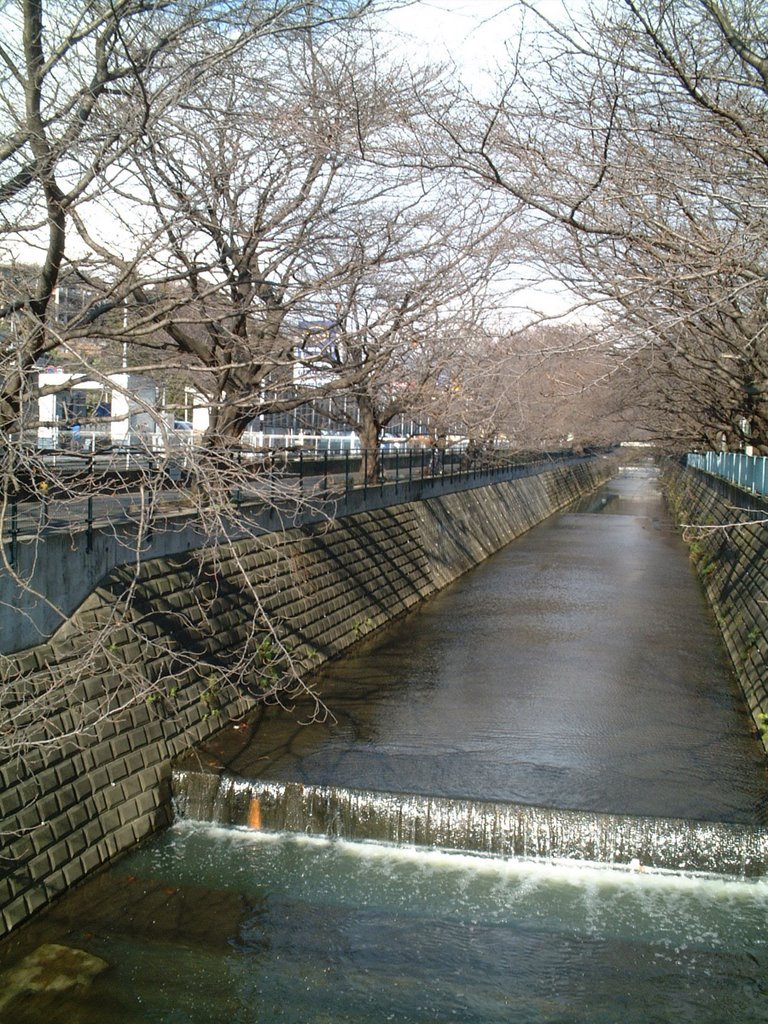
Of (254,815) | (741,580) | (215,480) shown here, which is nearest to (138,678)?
(254,815)

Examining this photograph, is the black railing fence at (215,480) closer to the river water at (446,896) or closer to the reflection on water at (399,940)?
the river water at (446,896)

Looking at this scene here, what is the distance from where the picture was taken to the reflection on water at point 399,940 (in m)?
7.53

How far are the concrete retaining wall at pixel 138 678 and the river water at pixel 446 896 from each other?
1.35 ft

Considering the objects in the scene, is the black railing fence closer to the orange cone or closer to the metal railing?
the orange cone

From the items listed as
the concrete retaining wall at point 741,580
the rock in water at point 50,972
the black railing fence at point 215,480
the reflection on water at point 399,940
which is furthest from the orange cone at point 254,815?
the concrete retaining wall at point 741,580

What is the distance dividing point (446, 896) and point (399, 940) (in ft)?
2.79

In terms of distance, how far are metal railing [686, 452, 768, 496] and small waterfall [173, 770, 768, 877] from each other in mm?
12245

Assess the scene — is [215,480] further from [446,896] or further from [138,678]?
[446,896]

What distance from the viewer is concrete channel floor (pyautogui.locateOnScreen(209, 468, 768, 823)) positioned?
35.7 feet

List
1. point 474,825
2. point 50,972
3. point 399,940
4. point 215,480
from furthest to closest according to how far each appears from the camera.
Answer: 1. point 474,825
2. point 399,940
3. point 50,972
4. point 215,480

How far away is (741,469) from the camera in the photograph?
85.8 feet

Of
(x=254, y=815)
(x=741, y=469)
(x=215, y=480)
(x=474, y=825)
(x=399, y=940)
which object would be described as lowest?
(x=399, y=940)

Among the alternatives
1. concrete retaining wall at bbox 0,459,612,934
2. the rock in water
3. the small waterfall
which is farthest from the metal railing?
the rock in water

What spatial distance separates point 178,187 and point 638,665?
10641mm
